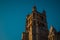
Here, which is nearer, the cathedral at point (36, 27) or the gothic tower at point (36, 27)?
the cathedral at point (36, 27)

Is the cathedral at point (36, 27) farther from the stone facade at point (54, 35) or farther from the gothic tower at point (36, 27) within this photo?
the stone facade at point (54, 35)

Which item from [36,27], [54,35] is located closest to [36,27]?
[36,27]

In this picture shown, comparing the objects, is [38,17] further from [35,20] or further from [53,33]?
[53,33]

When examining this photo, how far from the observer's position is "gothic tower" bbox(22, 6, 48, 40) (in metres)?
88.1

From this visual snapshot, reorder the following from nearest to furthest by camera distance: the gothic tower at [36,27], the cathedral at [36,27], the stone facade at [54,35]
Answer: the stone facade at [54,35]
the cathedral at [36,27]
the gothic tower at [36,27]

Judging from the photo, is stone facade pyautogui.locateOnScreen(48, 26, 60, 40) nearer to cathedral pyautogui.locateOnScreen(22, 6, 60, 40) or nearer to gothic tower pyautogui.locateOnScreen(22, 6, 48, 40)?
cathedral pyautogui.locateOnScreen(22, 6, 60, 40)

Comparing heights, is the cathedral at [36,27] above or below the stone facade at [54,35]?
above

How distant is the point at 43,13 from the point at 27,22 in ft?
24.6

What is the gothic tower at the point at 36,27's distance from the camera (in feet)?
289

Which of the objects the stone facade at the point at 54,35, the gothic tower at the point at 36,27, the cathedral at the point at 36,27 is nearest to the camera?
the stone facade at the point at 54,35

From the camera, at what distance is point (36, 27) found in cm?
8944

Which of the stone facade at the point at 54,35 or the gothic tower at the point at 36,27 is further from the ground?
the gothic tower at the point at 36,27

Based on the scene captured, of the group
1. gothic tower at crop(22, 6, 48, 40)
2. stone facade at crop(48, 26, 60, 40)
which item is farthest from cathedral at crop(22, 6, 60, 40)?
stone facade at crop(48, 26, 60, 40)

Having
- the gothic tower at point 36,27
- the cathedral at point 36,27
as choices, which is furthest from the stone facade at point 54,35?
the gothic tower at point 36,27
